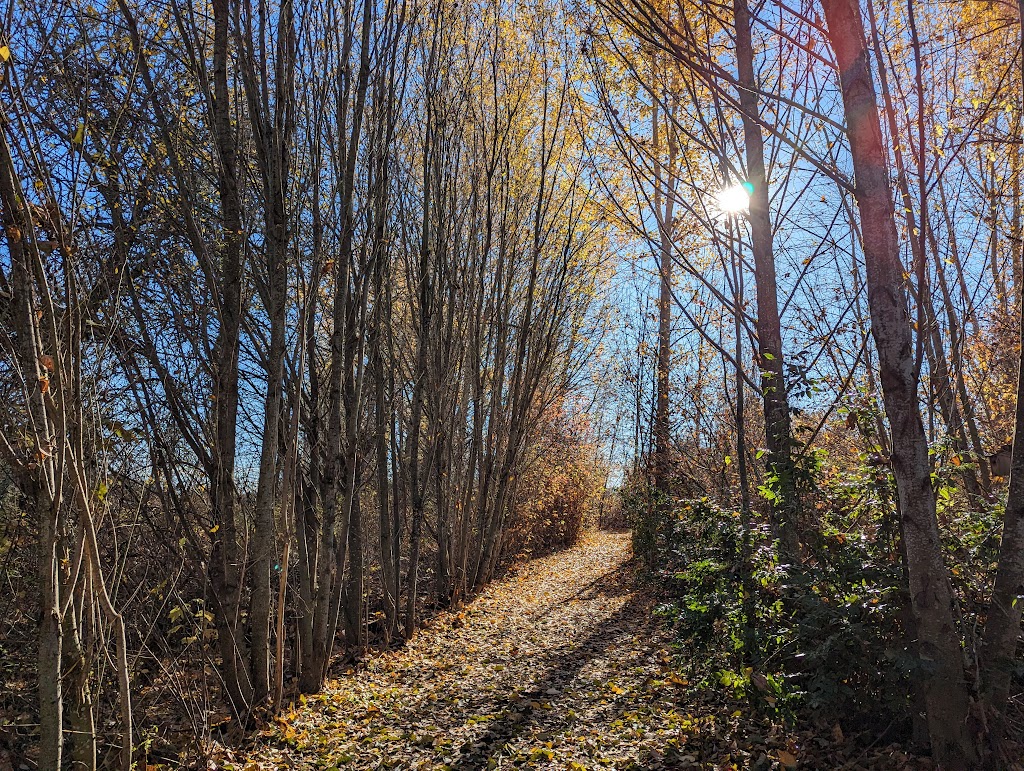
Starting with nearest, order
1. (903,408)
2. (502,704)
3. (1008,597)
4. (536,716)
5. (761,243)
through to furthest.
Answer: (1008,597) < (903,408) < (536,716) < (502,704) < (761,243)

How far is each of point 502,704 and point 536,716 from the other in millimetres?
351

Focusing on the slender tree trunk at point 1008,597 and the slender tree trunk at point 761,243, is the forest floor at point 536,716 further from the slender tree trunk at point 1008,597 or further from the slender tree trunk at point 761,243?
the slender tree trunk at point 761,243

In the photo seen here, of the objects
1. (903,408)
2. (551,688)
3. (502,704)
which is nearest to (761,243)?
(903,408)

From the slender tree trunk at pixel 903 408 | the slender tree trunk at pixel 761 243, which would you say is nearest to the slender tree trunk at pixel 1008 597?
the slender tree trunk at pixel 903 408

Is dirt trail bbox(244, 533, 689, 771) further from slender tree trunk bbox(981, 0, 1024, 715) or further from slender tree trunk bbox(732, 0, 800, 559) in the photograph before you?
slender tree trunk bbox(732, 0, 800, 559)

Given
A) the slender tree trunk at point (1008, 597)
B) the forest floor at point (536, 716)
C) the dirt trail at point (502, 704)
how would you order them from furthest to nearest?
the dirt trail at point (502, 704) → the forest floor at point (536, 716) → the slender tree trunk at point (1008, 597)

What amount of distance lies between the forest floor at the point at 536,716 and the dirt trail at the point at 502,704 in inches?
0.5

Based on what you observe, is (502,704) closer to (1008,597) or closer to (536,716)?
(536,716)

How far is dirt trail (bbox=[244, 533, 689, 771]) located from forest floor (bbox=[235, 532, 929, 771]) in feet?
0.04

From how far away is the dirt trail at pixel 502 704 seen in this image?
3348 millimetres

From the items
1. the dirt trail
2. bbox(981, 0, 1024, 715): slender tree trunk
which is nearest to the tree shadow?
the dirt trail

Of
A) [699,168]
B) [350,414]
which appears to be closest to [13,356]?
[350,414]

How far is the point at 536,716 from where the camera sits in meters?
3.92

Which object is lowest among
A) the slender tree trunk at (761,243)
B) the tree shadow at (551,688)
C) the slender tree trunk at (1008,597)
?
the tree shadow at (551,688)
